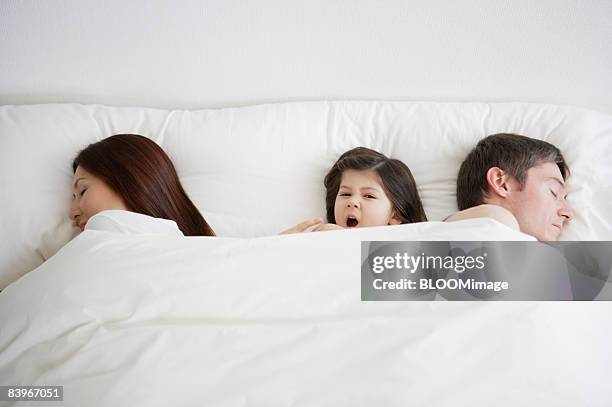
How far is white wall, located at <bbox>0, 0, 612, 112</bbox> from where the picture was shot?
152 centimetres

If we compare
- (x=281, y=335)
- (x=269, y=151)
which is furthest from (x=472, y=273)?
(x=269, y=151)

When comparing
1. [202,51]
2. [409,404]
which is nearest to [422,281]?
[409,404]

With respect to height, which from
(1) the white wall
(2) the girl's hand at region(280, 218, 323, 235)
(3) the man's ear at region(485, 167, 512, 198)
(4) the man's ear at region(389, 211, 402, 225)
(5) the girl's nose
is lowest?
(4) the man's ear at region(389, 211, 402, 225)

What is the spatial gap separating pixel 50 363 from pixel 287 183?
0.69 meters

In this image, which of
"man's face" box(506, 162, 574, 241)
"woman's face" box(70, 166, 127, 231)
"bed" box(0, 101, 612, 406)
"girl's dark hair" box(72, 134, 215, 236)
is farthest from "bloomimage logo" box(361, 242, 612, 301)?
"woman's face" box(70, 166, 127, 231)

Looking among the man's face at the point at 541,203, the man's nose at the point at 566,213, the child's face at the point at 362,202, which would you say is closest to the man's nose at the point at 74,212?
the child's face at the point at 362,202

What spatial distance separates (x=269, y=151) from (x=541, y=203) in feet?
2.11

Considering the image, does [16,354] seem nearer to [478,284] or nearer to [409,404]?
[409,404]

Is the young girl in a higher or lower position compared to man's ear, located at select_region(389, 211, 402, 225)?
higher

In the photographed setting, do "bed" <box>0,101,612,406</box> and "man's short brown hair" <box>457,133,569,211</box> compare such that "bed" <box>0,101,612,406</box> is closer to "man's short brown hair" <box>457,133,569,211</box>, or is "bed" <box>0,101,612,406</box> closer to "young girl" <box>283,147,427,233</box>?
"man's short brown hair" <box>457,133,569,211</box>

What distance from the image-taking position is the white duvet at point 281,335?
807mm

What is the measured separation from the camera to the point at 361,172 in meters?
1.33

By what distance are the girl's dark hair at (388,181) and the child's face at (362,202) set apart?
0.01 metres

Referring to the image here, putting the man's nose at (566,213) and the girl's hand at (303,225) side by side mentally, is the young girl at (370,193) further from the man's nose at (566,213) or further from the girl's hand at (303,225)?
the man's nose at (566,213)
